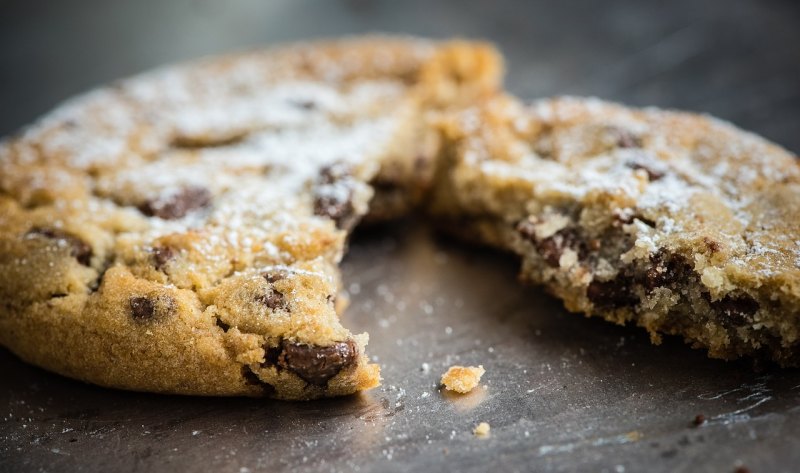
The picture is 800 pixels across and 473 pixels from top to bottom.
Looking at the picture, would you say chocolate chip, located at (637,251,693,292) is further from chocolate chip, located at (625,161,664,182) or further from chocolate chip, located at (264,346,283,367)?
chocolate chip, located at (264,346,283,367)

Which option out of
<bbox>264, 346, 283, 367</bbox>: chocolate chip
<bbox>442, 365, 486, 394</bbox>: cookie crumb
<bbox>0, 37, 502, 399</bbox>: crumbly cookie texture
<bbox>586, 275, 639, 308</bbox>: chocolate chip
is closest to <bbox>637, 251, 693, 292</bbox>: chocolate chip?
<bbox>586, 275, 639, 308</bbox>: chocolate chip

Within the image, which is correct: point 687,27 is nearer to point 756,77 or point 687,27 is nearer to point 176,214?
point 756,77

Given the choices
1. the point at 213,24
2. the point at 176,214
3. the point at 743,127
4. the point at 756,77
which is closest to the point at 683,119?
the point at 743,127

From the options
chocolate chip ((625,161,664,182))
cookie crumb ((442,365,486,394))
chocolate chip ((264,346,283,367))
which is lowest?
cookie crumb ((442,365,486,394))

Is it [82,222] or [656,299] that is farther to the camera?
[82,222]

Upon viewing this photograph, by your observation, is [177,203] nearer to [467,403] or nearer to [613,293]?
[467,403]

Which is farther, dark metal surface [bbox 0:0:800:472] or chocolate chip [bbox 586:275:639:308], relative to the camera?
chocolate chip [bbox 586:275:639:308]

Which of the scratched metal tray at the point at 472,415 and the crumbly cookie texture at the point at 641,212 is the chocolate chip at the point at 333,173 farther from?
the scratched metal tray at the point at 472,415

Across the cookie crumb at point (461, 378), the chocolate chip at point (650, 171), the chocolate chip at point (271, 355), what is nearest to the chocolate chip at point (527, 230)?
the chocolate chip at point (650, 171)
